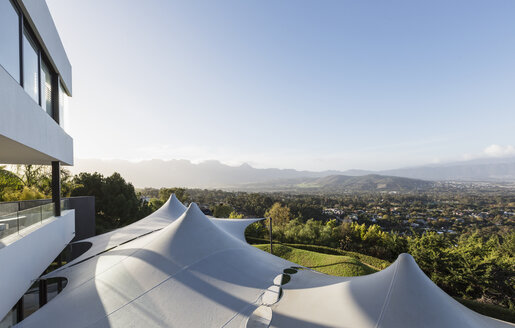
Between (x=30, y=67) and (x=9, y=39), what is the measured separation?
149 cm

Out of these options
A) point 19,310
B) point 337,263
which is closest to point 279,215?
point 337,263

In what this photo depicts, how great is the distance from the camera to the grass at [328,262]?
1083 centimetres

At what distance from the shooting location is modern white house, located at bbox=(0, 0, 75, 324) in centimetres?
457

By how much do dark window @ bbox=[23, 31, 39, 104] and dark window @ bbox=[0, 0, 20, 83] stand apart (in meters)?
0.46

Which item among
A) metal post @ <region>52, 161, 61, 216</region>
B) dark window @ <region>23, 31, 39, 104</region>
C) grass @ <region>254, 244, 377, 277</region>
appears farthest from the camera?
grass @ <region>254, 244, 377, 277</region>

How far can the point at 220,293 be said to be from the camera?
181 inches

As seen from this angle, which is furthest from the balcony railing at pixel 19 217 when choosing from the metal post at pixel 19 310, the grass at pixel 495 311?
the grass at pixel 495 311

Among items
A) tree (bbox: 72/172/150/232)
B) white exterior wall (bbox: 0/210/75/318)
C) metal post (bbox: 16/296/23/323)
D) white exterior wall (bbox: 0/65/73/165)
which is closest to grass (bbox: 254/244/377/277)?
→ white exterior wall (bbox: 0/210/75/318)

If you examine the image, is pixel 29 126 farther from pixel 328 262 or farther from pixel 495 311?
pixel 495 311

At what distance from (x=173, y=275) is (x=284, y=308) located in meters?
2.43

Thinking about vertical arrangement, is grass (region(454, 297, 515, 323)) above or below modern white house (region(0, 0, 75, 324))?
below

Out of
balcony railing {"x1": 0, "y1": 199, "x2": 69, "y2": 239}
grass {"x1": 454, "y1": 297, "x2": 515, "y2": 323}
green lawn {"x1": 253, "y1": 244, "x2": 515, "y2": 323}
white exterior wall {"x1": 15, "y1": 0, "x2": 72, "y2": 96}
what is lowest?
grass {"x1": 454, "y1": 297, "x2": 515, "y2": 323}

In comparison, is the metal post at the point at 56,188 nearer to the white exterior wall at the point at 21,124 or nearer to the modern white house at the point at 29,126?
the modern white house at the point at 29,126

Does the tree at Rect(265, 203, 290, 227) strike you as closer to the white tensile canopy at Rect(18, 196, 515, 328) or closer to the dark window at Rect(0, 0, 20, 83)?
the white tensile canopy at Rect(18, 196, 515, 328)
